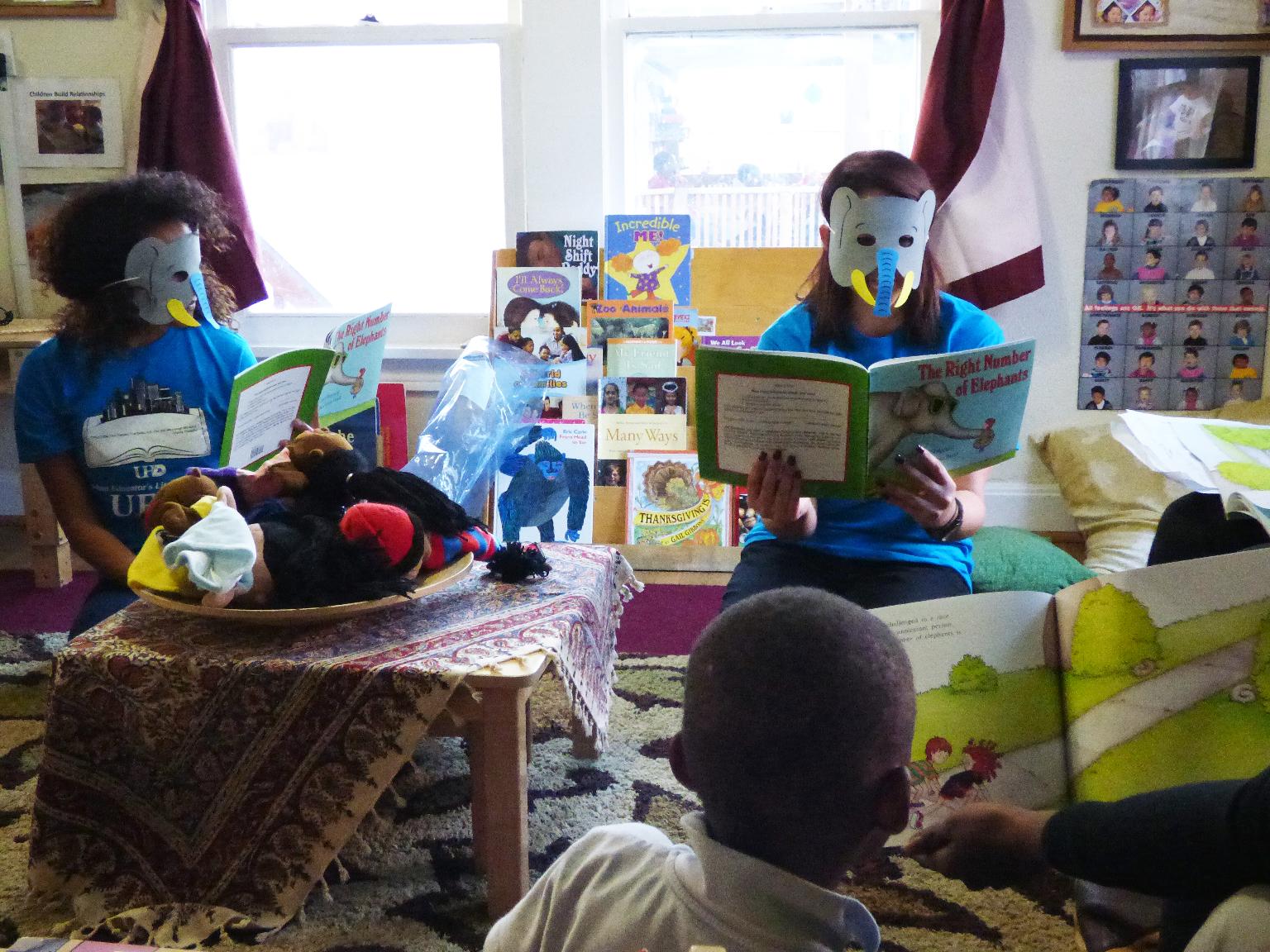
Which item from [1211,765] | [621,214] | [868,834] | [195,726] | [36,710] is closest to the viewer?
[868,834]

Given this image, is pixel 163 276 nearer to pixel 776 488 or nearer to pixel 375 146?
pixel 776 488

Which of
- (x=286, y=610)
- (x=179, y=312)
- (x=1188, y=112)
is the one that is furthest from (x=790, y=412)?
(x=1188, y=112)

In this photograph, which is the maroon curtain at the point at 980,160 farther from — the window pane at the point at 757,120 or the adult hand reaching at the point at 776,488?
the adult hand reaching at the point at 776,488

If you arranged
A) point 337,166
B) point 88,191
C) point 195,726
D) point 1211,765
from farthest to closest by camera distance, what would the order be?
point 337,166 < point 88,191 < point 195,726 < point 1211,765

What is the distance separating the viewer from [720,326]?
114 inches

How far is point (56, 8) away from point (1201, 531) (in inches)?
123

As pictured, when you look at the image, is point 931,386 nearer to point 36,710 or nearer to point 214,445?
point 214,445

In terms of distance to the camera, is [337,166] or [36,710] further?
[337,166]

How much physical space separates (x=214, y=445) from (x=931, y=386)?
44.4 inches

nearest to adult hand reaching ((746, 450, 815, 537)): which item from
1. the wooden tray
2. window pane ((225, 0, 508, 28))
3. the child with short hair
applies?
the wooden tray

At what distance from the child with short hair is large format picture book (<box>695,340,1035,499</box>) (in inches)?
24.5

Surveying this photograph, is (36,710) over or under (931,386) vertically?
under

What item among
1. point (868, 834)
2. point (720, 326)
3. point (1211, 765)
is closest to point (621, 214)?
point (720, 326)

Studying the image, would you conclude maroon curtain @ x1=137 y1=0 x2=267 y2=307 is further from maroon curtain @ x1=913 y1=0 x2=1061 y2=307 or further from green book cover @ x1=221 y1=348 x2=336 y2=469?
maroon curtain @ x1=913 y1=0 x2=1061 y2=307
